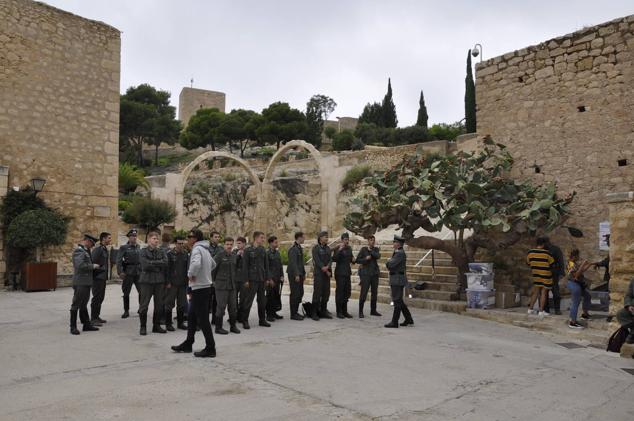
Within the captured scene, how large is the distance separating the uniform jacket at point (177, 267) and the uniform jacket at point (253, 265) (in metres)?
0.87

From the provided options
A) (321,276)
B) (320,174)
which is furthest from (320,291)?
(320,174)

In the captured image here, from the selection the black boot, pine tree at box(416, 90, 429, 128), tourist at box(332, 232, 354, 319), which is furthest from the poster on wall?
pine tree at box(416, 90, 429, 128)

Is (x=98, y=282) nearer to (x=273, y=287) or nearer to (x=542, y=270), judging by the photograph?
(x=273, y=287)

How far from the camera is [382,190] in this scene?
1011 cm

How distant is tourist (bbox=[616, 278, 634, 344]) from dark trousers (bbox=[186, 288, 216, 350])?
4697mm

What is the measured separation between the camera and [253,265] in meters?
7.90

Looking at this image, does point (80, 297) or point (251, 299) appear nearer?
point (80, 297)

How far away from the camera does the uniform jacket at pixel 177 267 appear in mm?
7660

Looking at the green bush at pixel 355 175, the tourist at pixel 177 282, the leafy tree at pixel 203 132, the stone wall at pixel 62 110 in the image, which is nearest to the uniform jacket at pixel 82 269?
the tourist at pixel 177 282

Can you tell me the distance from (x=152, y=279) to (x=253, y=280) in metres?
1.48

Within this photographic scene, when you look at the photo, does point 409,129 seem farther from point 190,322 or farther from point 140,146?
point 190,322

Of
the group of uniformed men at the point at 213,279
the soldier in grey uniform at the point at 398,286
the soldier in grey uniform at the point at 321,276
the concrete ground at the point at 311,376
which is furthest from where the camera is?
the soldier in grey uniform at the point at 321,276

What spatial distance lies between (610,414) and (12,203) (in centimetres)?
1191

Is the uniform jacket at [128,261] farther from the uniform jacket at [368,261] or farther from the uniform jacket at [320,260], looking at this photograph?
the uniform jacket at [368,261]
